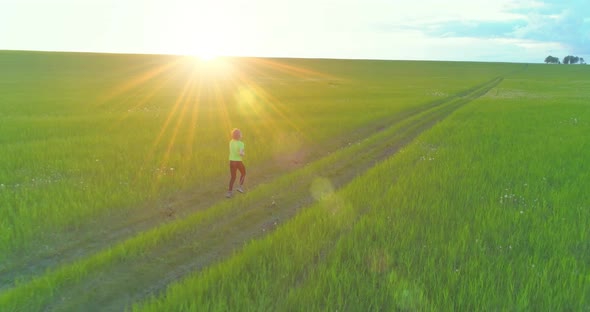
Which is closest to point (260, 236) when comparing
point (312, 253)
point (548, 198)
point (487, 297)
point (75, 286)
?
point (312, 253)

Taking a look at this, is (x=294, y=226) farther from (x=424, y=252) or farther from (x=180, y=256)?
(x=424, y=252)

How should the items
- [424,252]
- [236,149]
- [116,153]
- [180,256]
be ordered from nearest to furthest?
[424,252] < [180,256] < [236,149] < [116,153]

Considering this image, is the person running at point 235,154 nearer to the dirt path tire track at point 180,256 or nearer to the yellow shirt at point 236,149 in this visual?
the yellow shirt at point 236,149

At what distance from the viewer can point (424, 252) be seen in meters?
4.82

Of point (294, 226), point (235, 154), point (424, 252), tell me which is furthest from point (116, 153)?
point (424, 252)

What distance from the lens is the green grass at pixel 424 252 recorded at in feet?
12.6

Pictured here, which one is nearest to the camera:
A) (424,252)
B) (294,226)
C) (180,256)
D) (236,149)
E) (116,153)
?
(424,252)

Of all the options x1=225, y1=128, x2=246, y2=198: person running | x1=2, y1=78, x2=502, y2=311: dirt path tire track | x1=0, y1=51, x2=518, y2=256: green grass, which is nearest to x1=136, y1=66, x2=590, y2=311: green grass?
x1=2, y1=78, x2=502, y2=311: dirt path tire track

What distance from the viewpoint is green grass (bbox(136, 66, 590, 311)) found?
3.84m

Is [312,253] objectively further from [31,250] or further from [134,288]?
[31,250]

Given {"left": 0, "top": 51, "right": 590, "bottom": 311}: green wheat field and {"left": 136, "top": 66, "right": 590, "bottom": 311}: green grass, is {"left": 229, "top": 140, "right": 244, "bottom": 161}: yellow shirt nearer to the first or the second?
{"left": 0, "top": 51, "right": 590, "bottom": 311}: green wheat field

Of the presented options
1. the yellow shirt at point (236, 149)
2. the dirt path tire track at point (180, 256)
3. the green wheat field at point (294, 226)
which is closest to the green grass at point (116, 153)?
the green wheat field at point (294, 226)

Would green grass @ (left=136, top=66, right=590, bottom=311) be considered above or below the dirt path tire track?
above

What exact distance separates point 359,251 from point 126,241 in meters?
4.10
